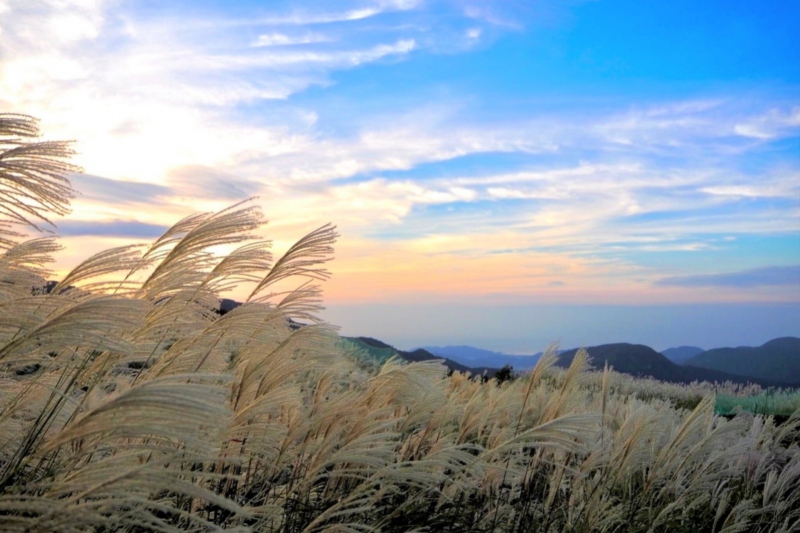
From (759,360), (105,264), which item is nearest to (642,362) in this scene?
(759,360)

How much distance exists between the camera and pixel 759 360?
3662cm

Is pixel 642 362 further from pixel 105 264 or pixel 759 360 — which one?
pixel 105 264

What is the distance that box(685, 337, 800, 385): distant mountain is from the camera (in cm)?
3288

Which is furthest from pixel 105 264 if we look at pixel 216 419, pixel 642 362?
pixel 642 362

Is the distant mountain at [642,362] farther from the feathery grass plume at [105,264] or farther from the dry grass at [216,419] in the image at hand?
the feathery grass plume at [105,264]

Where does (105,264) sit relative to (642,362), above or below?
above

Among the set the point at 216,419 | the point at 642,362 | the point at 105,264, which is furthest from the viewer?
the point at 642,362

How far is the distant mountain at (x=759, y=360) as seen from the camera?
3288 centimetres

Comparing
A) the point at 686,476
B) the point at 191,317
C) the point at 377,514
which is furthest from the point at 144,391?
the point at 686,476

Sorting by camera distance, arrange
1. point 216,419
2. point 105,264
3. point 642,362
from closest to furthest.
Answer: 1. point 216,419
2. point 105,264
3. point 642,362

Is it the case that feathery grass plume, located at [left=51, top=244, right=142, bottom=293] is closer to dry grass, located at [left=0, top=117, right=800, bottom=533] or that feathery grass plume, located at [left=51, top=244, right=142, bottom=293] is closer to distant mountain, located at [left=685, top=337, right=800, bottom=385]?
dry grass, located at [left=0, top=117, right=800, bottom=533]

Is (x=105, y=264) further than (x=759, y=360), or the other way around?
(x=759, y=360)

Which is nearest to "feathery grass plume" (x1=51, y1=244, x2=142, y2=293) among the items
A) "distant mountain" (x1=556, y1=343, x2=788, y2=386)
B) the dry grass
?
the dry grass

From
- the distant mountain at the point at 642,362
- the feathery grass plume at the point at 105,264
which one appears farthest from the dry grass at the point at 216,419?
the distant mountain at the point at 642,362
